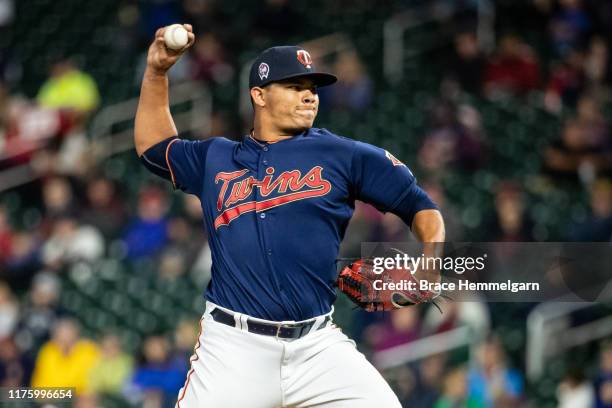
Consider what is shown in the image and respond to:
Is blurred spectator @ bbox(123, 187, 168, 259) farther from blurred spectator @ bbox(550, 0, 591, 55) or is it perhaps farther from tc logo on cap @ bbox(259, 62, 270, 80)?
tc logo on cap @ bbox(259, 62, 270, 80)

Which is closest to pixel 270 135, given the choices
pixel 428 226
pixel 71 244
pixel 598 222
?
pixel 428 226

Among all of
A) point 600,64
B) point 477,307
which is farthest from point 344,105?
point 477,307

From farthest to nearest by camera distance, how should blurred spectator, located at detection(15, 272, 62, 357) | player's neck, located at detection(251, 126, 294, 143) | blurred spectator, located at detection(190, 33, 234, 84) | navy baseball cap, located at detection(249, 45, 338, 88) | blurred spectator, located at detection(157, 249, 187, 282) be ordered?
blurred spectator, located at detection(190, 33, 234, 84) → blurred spectator, located at detection(157, 249, 187, 282) → blurred spectator, located at detection(15, 272, 62, 357) → player's neck, located at detection(251, 126, 294, 143) → navy baseball cap, located at detection(249, 45, 338, 88)

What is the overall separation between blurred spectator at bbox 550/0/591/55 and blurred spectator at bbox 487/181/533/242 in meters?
2.86

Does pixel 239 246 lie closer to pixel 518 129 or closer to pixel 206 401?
pixel 206 401

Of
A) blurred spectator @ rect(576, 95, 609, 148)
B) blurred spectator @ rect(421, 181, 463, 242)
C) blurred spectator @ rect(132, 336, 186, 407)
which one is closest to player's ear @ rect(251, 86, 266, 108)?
blurred spectator @ rect(132, 336, 186, 407)

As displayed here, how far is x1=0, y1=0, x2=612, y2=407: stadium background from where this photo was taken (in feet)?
27.0

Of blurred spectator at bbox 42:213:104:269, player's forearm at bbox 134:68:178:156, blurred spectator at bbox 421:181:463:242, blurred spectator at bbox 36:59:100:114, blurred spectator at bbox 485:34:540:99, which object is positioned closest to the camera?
player's forearm at bbox 134:68:178:156

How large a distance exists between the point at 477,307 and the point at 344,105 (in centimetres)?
358

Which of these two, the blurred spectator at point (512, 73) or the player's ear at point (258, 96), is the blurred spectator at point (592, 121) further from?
the player's ear at point (258, 96)

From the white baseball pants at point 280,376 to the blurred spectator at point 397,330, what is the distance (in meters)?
4.23

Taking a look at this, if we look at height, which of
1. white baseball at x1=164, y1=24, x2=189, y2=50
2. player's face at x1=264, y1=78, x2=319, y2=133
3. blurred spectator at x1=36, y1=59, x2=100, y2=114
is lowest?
player's face at x1=264, y1=78, x2=319, y2=133

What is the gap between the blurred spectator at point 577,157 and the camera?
967cm

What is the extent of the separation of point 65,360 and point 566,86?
17.2 ft
